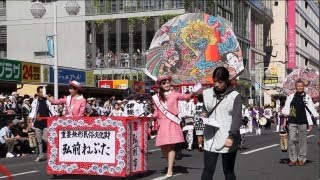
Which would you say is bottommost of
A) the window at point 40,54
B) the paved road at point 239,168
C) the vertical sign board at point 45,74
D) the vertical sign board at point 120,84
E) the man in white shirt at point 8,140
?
the paved road at point 239,168

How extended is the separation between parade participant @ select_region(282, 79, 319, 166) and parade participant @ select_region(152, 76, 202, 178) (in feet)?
10.1

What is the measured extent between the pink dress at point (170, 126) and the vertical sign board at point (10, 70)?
58.1 ft

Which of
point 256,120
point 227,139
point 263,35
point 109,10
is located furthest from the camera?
point 263,35

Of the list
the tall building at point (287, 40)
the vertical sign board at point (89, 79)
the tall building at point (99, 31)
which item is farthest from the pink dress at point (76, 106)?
the tall building at point (287, 40)

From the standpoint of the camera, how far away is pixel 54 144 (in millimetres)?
10672

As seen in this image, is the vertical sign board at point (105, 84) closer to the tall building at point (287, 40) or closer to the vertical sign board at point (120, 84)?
the vertical sign board at point (120, 84)

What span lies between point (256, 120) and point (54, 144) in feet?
65.5

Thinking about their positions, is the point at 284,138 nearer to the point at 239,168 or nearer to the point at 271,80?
the point at 239,168

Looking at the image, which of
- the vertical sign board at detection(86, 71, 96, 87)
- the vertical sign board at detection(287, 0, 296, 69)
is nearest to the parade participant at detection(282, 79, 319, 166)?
the vertical sign board at detection(86, 71, 96, 87)

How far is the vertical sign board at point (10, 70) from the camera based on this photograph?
88.2ft

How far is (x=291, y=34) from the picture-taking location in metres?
87.1

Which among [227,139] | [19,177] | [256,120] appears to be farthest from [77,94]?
[256,120]

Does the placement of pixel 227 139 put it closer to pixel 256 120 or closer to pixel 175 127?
pixel 175 127

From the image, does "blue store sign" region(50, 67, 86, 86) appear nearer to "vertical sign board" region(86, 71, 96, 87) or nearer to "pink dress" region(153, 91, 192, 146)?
"vertical sign board" region(86, 71, 96, 87)
